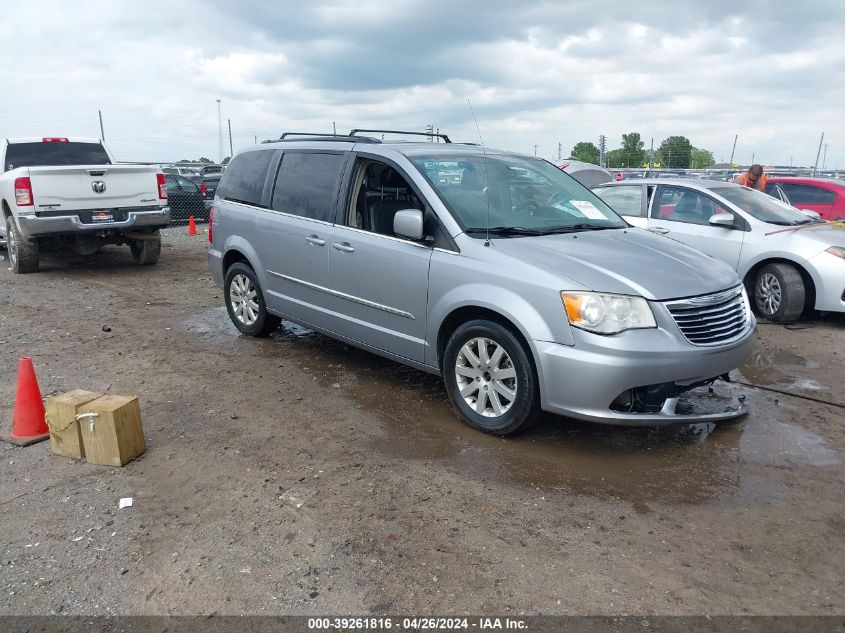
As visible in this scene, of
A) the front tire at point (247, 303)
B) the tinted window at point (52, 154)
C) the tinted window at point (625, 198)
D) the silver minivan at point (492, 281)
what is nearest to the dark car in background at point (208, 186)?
the tinted window at point (52, 154)

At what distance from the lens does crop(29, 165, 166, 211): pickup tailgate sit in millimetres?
9664

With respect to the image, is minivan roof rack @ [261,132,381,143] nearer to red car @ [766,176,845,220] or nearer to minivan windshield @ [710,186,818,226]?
minivan windshield @ [710,186,818,226]

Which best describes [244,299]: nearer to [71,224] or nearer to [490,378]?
[490,378]

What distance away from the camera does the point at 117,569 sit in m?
3.12

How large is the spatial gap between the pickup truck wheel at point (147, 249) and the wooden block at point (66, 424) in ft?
24.4

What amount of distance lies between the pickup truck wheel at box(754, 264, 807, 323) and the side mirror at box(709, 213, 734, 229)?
1.99 feet

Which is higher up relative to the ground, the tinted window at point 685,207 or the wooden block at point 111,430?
the tinted window at point 685,207

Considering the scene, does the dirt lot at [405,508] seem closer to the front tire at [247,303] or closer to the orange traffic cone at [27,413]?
the orange traffic cone at [27,413]

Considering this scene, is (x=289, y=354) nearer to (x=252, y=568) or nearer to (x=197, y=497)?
(x=197, y=497)

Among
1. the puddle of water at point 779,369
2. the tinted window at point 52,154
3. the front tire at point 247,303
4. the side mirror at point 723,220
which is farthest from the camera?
the tinted window at point 52,154

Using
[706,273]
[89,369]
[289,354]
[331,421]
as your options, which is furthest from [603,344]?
[89,369]

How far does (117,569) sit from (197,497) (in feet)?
2.19

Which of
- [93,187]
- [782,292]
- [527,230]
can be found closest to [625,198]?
[782,292]

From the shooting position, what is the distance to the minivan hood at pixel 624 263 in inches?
160
